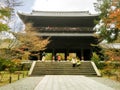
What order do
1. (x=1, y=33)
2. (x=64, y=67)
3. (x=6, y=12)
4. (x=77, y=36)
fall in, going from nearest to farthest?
(x=6, y=12) → (x=1, y=33) → (x=64, y=67) → (x=77, y=36)

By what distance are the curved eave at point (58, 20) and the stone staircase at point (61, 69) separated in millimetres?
11237

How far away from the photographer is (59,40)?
1726 inches

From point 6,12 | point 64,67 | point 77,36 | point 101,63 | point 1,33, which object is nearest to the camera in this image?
point 6,12

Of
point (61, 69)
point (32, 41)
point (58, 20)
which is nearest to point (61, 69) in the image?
point (61, 69)

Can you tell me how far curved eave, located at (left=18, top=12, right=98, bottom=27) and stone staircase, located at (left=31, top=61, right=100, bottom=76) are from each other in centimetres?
1124

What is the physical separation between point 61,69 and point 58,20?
14189 mm

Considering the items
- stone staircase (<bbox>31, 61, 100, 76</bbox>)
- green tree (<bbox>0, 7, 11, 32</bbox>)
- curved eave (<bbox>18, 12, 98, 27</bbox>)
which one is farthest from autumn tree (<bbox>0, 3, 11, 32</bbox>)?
curved eave (<bbox>18, 12, 98, 27</bbox>)

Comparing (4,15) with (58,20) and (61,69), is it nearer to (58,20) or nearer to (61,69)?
(61,69)

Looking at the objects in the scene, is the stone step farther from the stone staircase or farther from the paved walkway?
the paved walkway

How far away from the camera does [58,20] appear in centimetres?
4531

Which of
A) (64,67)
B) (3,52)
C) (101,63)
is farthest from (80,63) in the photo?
(3,52)

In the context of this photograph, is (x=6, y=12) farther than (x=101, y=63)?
No

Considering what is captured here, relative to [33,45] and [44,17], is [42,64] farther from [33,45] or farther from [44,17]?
[44,17]

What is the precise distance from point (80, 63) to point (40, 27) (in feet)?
43.0
